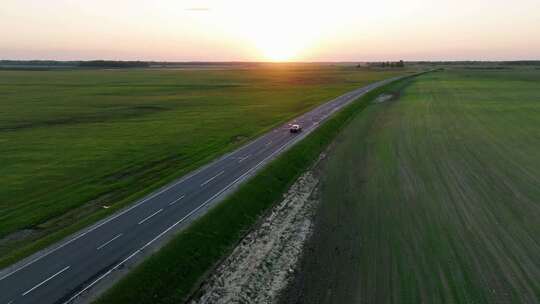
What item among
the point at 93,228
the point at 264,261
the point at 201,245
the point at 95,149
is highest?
the point at 201,245

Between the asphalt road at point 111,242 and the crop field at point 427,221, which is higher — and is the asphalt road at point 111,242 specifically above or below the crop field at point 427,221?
above

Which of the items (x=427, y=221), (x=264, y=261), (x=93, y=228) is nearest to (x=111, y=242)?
(x=93, y=228)

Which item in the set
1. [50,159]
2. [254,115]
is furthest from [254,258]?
[254,115]

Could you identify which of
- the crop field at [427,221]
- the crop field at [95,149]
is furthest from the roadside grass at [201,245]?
the crop field at [95,149]

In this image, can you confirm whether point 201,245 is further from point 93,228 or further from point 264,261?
point 93,228

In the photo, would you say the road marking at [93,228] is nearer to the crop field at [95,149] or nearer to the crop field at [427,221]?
the crop field at [95,149]

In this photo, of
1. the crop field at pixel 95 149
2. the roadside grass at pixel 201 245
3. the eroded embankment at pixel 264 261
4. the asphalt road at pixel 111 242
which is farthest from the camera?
the crop field at pixel 95 149
